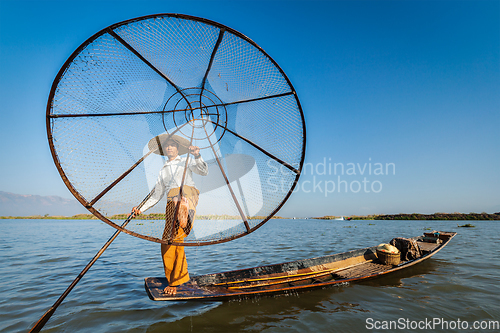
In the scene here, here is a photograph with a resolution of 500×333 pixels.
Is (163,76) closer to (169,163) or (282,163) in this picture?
(169,163)

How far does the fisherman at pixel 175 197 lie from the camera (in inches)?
129

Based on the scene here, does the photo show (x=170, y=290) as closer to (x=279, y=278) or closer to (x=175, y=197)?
(x=175, y=197)

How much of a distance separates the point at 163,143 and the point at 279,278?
11.4 feet

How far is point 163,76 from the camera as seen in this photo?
3523mm

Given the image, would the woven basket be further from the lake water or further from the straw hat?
the straw hat

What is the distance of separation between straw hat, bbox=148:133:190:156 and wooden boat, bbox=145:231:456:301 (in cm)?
220

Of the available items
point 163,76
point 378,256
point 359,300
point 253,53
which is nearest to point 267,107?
point 253,53

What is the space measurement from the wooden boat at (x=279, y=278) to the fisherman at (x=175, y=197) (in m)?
0.32

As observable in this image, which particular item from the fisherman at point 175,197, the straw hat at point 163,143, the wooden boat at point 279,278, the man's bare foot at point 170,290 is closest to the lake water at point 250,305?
the wooden boat at point 279,278

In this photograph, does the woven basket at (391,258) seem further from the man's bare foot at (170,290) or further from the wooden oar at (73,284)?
the wooden oar at (73,284)

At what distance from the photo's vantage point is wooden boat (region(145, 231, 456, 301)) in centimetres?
342

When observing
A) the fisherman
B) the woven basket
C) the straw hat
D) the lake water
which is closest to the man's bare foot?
the fisherman

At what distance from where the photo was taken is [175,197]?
3359mm

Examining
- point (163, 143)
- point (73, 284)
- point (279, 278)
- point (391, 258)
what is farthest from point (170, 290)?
point (391, 258)
